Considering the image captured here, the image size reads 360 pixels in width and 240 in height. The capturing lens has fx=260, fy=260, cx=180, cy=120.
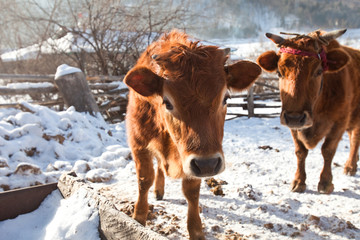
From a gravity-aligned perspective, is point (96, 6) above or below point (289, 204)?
above

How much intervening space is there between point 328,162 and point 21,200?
371 centimetres

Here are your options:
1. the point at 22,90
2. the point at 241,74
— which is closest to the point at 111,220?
the point at 241,74

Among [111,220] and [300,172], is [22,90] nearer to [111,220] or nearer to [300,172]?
[111,220]

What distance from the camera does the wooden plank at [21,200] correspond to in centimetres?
223

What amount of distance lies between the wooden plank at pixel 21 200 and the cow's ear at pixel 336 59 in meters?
3.64

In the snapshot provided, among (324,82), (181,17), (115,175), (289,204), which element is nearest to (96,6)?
(181,17)

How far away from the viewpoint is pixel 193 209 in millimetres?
2559

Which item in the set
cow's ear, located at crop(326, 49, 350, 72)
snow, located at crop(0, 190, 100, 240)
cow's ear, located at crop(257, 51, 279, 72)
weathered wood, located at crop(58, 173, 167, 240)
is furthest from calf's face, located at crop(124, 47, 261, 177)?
cow's ear, located at crop(326, 49, 350, 72)

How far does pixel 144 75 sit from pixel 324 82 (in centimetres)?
279

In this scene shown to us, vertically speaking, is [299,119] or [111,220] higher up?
[299,119]

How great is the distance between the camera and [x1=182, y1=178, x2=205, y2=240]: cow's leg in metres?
2.50

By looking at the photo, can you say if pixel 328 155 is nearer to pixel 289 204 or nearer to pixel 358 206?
pixel 358 206

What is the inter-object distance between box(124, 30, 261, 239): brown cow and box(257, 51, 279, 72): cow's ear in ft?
5.41

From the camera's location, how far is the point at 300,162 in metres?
3.75
